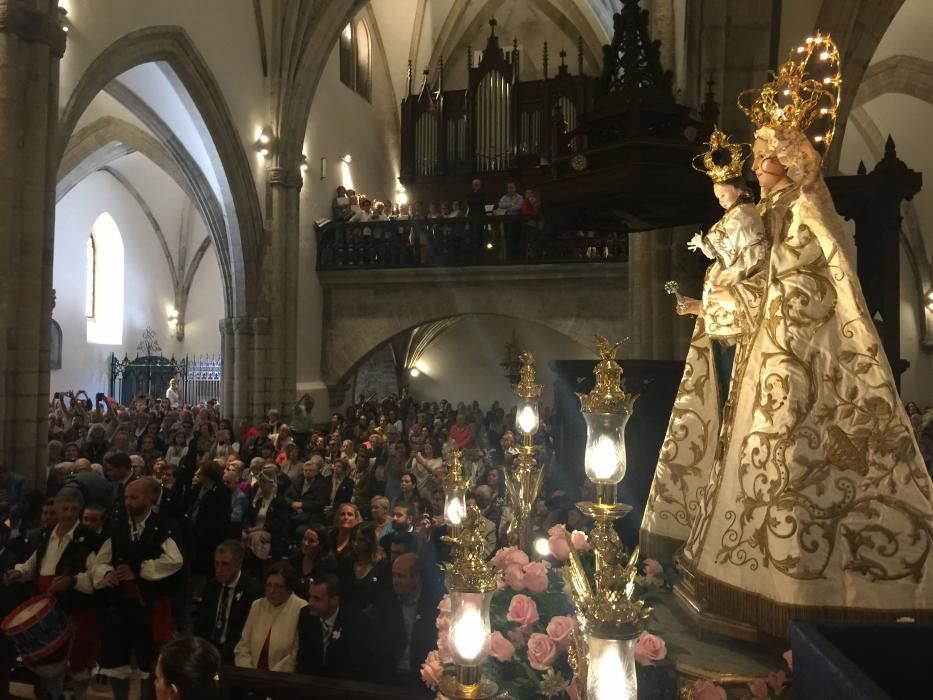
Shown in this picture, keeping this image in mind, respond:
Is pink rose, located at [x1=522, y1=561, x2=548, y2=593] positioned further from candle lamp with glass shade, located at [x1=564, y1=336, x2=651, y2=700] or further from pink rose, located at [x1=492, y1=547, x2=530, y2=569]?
candle lamp with glass shade, located at [x1=564, y1=336, x2=651, y2=700]

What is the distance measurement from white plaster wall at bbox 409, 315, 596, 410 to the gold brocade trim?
1612 centimetres

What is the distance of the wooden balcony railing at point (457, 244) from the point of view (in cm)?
1311

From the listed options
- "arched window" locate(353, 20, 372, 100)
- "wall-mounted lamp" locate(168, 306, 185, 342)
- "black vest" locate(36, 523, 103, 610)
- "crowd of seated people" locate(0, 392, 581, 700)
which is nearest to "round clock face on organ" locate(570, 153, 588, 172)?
"crowd of seated people" locate(0, 392, 581, 700)

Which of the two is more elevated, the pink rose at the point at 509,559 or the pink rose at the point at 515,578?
the pink rose at the point at 509,559

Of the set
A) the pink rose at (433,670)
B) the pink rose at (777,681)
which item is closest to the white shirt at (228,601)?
the pink rose at (433,670)

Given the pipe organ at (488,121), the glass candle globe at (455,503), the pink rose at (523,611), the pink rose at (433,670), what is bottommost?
the pink rose at (433,670)

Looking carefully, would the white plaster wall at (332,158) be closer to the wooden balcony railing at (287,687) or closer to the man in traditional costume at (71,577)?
the man in traditional costume at (71,577)

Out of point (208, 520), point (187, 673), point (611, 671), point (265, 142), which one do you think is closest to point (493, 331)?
point (265, 142)

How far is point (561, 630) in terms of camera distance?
6.99 ft

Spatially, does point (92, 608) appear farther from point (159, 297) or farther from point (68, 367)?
point (159, 297)

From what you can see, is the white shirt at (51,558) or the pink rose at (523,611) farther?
the white shirt at (51,558)

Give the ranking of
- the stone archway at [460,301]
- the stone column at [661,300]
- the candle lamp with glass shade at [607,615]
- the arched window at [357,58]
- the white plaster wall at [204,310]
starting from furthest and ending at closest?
the white plaster wall at [204,310] → the arched window at [357,58] → the stone archway at [460,301] → the stone column at [661,300] → the candle lamp with glass shade at [607,615]

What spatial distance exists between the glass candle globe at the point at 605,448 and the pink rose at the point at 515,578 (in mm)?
467

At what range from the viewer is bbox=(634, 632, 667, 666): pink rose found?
6.54 feet
